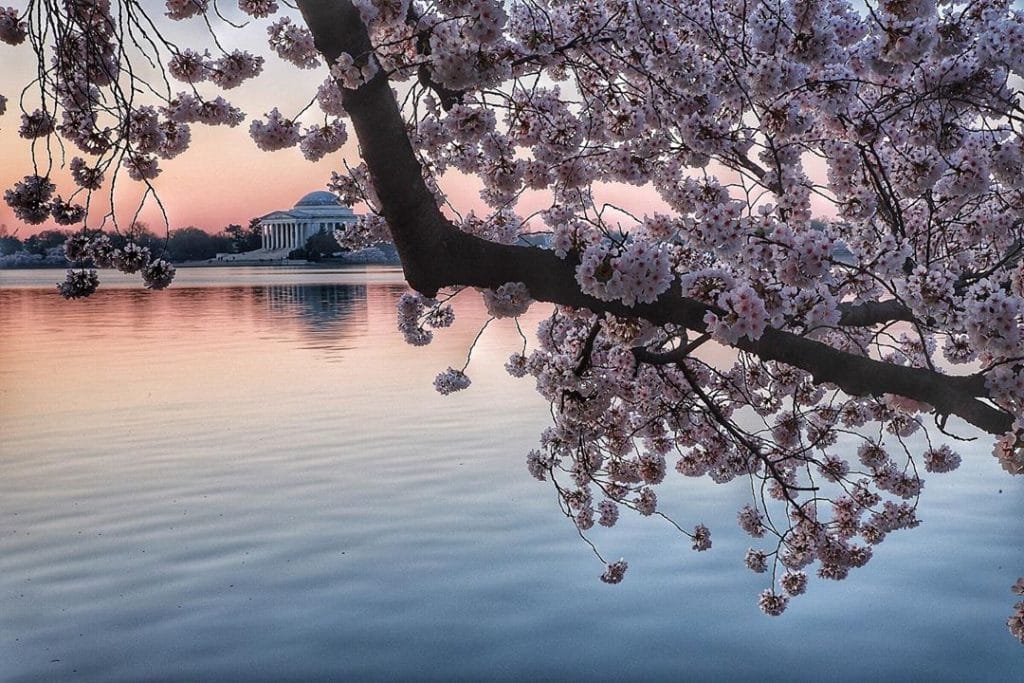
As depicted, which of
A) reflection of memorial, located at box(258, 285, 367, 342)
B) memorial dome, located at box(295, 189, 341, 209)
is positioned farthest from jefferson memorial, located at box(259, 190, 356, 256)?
reflection of memorial, located at box(258, 285, 367, 342)

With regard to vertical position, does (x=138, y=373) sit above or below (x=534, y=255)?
below

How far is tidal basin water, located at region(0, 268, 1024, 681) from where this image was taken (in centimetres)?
1076

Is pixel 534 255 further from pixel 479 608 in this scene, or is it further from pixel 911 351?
→ pixel 479 608

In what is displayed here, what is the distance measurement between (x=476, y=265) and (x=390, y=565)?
8.66 metres

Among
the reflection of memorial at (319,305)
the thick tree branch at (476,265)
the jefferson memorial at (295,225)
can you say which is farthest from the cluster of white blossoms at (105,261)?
the jefferson memorial at (295,225)

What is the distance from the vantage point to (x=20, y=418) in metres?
23.8

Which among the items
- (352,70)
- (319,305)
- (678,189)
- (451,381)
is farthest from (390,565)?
(319,305)

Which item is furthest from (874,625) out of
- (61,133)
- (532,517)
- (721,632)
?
(61,133)

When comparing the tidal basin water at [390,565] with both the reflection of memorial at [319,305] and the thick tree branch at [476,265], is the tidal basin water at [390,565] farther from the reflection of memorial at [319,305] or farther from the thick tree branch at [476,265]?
the reflection of memorial at [319,305]

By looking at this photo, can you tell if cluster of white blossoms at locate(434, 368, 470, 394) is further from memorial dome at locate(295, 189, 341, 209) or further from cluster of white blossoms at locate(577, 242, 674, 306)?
memorial dome at locate(295, 189, 341, 209)

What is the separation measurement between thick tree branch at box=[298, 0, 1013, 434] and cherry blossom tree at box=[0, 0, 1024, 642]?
0.01m

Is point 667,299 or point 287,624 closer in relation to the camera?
point 667,299

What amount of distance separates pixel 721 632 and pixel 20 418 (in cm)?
1838

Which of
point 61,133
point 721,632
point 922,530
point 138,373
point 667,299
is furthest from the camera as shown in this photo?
point 138,373
